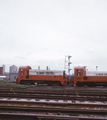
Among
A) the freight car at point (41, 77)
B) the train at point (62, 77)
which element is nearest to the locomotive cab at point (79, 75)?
the train at point (62, 77)

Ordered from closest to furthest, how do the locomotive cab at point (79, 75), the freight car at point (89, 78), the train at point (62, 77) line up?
the freight car at point (89, 78), the train at point (62, 77), the locomotive cab at point (79, 75)

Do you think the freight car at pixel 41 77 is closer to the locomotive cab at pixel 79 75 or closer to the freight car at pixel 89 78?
the locomotive cab at pixel 79 75

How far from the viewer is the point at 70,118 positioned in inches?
185

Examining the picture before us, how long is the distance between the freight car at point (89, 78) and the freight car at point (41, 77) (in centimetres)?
211

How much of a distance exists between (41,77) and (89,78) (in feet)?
25.5

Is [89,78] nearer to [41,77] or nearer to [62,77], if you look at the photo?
[62,77]

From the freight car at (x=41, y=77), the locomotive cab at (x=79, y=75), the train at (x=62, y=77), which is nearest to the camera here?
the train at (x=62, y=77)

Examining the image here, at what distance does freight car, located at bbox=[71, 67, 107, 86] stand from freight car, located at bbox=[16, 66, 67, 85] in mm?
2106

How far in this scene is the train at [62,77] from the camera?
20.4 m

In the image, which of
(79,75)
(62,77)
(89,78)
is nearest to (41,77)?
(62,77)

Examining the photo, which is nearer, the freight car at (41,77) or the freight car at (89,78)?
the freight car at (89,78)

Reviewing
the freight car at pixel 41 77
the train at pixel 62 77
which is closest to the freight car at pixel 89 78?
the train at pixel 62 77

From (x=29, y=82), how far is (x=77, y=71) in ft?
27.0

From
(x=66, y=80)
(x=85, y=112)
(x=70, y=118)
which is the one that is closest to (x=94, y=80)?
(x=66, y=80)
